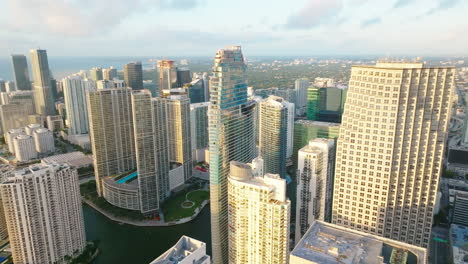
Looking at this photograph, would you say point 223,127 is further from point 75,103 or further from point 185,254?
point 75,103

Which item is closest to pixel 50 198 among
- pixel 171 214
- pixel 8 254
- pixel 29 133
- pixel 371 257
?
pixel 8 254

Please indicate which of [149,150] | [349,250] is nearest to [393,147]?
[349,250]

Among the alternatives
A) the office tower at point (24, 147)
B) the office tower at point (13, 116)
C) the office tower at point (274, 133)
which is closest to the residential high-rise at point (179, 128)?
the office tower at point (274, 133)

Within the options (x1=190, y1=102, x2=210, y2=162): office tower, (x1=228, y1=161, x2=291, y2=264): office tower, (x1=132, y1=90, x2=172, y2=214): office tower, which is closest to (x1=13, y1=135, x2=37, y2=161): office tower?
(x1=190, y1=102, x2=210, y2=162): office tower

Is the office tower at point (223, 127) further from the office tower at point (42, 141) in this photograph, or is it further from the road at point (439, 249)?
the office tower at point (42, 141)

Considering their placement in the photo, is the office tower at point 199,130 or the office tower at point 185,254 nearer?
the office tower at point 185,254

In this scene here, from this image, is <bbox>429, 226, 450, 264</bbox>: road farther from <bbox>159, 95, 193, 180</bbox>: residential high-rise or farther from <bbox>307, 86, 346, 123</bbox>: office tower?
<bbox>159, 95, 193, 180</bbox>: residential high-rise

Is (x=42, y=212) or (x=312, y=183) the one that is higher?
(x=312, y=183)
